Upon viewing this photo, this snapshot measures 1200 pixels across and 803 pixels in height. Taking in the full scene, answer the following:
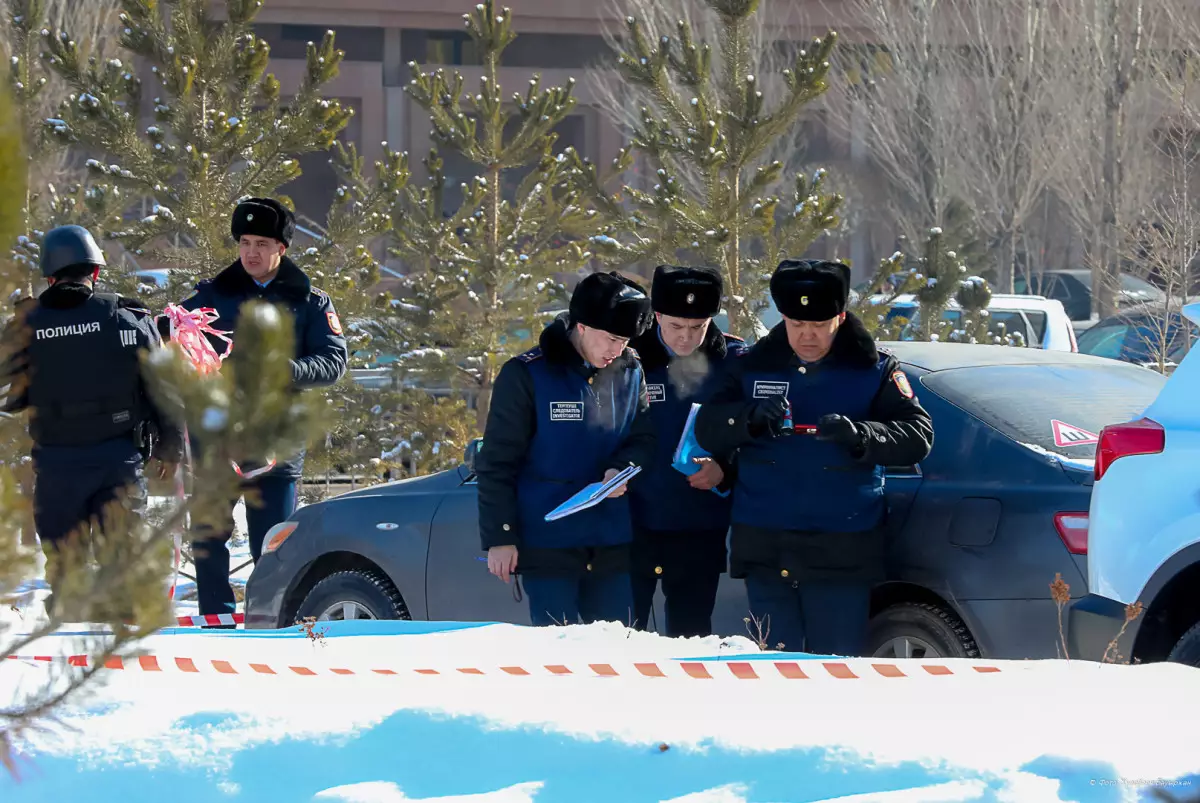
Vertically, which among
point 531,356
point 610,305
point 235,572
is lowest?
point 235,572

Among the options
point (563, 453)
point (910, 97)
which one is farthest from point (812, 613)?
point (910, 97)

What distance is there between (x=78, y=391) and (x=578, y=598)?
2101mm

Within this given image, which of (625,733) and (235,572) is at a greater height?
(625,733)

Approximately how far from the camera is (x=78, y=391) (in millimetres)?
5543

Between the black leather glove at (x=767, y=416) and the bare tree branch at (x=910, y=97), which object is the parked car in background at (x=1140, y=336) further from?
the bare tree branch at (x=910, y=97)

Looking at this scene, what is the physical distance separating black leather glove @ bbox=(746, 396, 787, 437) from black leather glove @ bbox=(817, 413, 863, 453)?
134 mm

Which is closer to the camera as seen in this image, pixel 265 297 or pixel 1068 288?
pixel 265 297

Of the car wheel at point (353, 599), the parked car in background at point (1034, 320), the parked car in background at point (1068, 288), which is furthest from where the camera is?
the parked car in background at point (1068, 288)

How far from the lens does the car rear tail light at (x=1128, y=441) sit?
4.12 meters

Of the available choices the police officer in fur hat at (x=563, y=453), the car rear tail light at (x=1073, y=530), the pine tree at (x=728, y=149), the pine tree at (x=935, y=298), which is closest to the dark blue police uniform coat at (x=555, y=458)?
the police officer in fur hat at (x=563, y=453)

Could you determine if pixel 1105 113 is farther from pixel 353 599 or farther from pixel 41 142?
pixel 353 599

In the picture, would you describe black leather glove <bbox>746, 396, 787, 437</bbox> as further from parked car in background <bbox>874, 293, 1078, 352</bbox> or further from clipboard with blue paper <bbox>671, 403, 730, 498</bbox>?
parked car in background <bbox>874, 293, 1078, 352</bbox>

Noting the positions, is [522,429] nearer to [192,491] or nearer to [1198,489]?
[1198,489]

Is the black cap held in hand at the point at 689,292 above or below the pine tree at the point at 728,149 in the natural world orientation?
below
